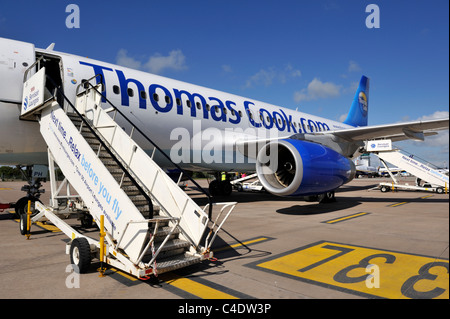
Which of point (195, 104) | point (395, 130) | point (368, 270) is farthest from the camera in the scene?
point (195, 104)

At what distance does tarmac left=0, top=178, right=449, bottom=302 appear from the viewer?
11.0 feet

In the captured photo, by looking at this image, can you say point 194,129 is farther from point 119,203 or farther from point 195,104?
point 119,203

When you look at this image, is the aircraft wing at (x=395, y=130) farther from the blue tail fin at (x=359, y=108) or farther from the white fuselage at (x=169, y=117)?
the blue tail fin at (x=359, y=108)

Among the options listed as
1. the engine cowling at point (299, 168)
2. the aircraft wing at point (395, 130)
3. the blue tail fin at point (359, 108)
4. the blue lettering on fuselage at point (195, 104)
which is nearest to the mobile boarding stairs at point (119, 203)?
the blue lettering on fuselage at point (195, 104)

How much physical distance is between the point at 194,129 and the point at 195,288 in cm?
693

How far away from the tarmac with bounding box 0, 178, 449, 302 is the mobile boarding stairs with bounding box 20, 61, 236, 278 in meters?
0.26

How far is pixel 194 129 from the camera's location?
10.0 m

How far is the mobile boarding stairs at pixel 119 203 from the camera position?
3.90 meters

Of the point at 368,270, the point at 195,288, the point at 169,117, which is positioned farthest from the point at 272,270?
the point at 169,117

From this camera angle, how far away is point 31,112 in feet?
21.1

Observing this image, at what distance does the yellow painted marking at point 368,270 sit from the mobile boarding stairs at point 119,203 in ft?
4.05
